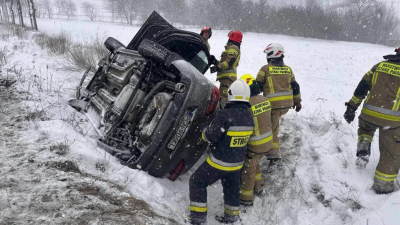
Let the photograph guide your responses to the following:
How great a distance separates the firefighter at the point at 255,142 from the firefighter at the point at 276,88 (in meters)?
0.63

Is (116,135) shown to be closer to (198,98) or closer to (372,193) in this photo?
(198,98)

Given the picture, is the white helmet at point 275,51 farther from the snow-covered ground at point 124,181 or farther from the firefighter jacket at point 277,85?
the snow-covered ground at point 124,181

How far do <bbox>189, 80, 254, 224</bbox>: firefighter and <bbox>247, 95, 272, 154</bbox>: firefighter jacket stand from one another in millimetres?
272

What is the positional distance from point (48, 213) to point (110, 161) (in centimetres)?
104

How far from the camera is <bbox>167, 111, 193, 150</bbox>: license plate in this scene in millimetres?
3072

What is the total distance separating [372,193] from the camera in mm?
3252

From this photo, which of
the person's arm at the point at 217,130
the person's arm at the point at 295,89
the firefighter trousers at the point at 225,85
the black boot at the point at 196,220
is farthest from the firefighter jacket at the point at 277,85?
the black boot at the point at 196,220

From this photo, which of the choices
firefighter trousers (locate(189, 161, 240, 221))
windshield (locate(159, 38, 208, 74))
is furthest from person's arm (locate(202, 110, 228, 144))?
windshield (locate(159, 38, 208, 74))

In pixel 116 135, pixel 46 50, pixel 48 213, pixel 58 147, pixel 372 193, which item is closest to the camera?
pixel 48 213

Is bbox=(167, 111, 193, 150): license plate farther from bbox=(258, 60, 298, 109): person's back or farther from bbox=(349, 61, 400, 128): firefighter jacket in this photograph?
bbox=(349, 61, 400, 128): firefighter jacket

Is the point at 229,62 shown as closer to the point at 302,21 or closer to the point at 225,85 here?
the point at 225,85

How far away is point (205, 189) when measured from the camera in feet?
9.96

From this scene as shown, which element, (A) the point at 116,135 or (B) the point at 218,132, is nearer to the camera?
(B) the point at 218,132

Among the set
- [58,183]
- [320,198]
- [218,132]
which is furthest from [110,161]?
[320,198]
